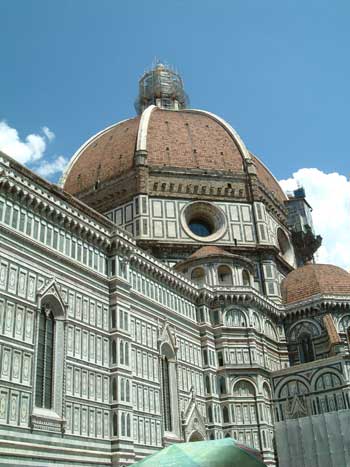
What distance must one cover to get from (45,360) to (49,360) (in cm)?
26

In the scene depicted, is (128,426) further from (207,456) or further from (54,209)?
(207,456)

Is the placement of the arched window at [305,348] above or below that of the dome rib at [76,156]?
below

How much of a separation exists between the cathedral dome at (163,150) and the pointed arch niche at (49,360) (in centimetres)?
2511

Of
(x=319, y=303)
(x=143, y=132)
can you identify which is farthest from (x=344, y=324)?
(x=143, y=132)

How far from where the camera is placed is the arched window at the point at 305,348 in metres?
43.2

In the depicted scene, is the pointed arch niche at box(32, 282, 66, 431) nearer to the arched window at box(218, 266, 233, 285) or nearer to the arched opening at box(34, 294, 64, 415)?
the arched opening at box(34, 294, 64, 415)

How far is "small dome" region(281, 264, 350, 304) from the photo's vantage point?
45.1 meters

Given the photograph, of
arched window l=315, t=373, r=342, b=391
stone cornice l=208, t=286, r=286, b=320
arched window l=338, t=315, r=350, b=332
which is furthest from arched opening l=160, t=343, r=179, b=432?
arched window l=338, t=315, r=350, b=332

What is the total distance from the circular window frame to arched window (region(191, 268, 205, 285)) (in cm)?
586

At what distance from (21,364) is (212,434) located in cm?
1613

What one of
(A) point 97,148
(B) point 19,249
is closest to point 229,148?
(A) point 97,148

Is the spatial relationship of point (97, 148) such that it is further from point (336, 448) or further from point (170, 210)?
point (336, 448)

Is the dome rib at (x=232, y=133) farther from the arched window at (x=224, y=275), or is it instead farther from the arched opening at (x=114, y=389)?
the arched opening at (x=114, y=389)

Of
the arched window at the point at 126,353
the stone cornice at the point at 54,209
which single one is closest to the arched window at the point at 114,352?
the arched window at the point at 126,353
